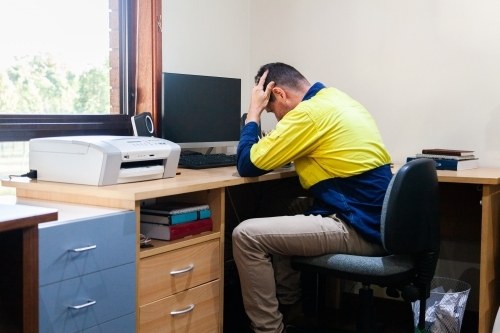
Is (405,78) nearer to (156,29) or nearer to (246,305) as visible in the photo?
(156,29)

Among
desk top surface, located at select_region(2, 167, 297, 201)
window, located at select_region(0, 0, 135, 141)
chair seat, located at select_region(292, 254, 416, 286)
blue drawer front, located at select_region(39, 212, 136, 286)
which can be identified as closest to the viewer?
blue drawer front, located at select_region(39, 212, 136, 286)

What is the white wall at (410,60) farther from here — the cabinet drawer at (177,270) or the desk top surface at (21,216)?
the desk top surface at (21,216)

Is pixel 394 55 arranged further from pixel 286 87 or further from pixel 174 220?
pixel 174 220

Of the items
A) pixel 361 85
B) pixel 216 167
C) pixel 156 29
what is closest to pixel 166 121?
pixel 216 167

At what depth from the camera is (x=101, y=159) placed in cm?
204

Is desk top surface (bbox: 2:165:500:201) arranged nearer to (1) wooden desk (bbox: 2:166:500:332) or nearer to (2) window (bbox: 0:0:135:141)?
(1) wooden desk (bbox: 2:166:500:332)

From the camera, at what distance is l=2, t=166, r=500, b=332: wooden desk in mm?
2027

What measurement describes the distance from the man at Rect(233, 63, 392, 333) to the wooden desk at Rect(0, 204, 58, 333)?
0.95 metres

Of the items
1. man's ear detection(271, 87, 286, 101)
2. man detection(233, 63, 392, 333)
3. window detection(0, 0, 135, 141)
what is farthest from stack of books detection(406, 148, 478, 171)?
window detection(0, 0, 135, 141)

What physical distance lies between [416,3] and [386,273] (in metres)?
1.59

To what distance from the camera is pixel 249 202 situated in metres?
3.44

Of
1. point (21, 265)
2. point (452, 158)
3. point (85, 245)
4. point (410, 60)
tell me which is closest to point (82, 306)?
point (85, 245)

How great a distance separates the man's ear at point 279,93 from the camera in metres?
2.58

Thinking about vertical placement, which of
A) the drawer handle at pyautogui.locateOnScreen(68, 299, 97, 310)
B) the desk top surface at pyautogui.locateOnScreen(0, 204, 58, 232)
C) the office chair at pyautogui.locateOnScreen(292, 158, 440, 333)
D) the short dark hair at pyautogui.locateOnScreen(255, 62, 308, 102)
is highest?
the short dark hair at pyautogui.locateOnScreen(255, 62, 308, 102)
